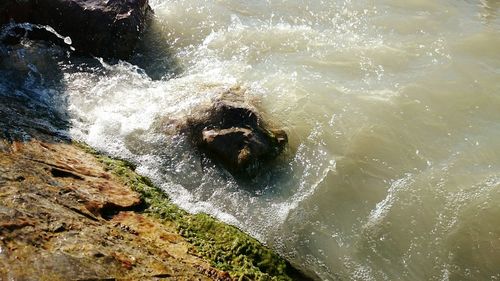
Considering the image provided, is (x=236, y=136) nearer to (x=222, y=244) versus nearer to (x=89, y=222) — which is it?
(x=222, y=244)

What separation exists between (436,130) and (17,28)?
7557 millimetres

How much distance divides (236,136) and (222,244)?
1803 mm

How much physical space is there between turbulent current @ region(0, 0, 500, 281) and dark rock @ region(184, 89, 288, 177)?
0.62ft

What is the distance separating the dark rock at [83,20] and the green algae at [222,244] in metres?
3.61

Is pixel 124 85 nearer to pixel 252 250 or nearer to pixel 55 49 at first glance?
pixel 55 49

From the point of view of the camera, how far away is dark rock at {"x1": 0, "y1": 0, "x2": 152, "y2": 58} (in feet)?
26.3

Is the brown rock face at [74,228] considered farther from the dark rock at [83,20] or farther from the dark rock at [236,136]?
the dark rock at [83,20]

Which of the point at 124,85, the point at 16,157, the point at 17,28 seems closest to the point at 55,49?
the point at 17,28

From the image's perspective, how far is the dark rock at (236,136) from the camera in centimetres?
600

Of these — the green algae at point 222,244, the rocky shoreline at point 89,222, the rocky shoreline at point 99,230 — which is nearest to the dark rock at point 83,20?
the rocky shoreline at point 89,222

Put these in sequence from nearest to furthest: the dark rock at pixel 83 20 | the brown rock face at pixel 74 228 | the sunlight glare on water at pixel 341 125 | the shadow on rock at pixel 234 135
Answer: the brown rock face at pixel 74 228 < the sunlight glare on water at pixel 341 125 < the shadow on rock at pixel 234 135 < the dark rock at pixel 83 20

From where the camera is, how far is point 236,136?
242 inches

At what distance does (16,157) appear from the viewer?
461 centimetres

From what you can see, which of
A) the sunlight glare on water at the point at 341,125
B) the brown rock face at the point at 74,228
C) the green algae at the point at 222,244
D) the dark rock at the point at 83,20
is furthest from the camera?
the dark rock at the point at 83,20
